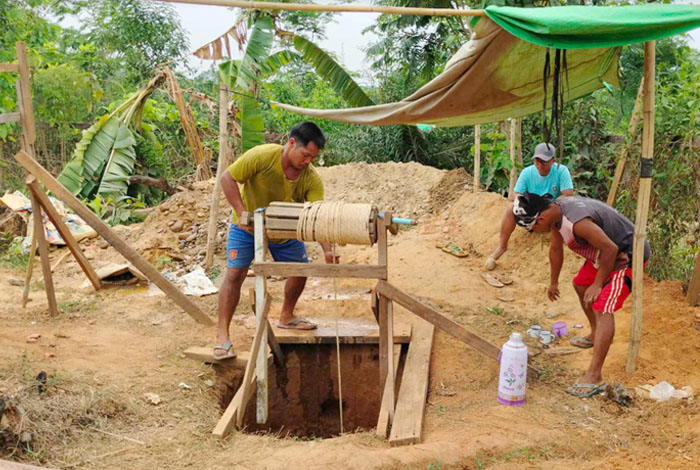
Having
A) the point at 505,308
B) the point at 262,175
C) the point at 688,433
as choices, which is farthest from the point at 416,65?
the point at 688,433

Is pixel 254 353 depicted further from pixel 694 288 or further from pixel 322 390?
pixel 694 288

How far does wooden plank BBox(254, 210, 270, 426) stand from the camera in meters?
3.67

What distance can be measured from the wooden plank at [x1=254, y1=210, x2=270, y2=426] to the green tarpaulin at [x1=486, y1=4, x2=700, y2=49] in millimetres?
1834

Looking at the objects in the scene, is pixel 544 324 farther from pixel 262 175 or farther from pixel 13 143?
pixel 13 143

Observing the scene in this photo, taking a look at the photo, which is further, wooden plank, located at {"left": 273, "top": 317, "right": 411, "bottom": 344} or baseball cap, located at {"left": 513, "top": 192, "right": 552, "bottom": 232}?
wooden plank, located at {"left": 273, "top": 317, "right": 411, "bottom": 344}

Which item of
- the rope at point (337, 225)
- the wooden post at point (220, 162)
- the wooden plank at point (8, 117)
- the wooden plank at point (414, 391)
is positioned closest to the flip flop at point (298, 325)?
the wooden plank at point (414, 391)

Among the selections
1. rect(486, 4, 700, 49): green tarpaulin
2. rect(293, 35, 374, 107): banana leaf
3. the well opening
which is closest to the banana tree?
rect(293, 35, 374, 107): banana leaf

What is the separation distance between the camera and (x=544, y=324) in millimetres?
5484

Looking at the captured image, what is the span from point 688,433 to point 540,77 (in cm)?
276

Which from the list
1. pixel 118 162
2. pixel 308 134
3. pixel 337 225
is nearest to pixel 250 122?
pixel 118 162

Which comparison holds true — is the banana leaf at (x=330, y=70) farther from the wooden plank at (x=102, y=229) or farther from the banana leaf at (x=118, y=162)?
the wooden plank at (x=102, y=229)

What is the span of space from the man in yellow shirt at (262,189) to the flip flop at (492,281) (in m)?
2.75

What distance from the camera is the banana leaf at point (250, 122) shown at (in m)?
7.32

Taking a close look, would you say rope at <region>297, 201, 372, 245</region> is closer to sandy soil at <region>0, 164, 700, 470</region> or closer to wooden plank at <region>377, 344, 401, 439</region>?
sandy soil at <region>0, 164, 700, 470</region>
